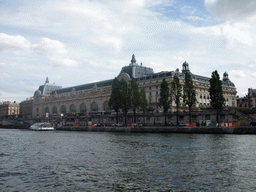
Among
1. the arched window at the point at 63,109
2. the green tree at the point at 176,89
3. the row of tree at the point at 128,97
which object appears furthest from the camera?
the arched window at the point at 63,109

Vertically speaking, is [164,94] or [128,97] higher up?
[164,94]

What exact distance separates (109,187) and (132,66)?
133m

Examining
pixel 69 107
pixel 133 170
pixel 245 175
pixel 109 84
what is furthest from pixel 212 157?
pixel 69 107

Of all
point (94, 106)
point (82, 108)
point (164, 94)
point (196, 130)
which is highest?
point (164, 94)

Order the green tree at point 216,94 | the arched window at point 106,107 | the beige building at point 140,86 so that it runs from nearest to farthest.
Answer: the green tree at point 216,94
the beige building at point 140,86
the arched window at point 106,107

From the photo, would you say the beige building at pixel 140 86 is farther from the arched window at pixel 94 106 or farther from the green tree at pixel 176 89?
the green tree at pixel 176 89

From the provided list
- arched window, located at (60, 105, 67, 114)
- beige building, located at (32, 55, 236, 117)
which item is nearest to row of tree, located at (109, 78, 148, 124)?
beige building, located at (32, 55, 236, 117)

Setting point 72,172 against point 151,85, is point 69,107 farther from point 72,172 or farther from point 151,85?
point 72,172

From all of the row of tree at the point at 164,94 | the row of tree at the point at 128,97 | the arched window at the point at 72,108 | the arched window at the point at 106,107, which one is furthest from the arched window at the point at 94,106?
the row of tree at the point at 128,97

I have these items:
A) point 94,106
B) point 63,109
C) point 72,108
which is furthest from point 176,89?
point 63,109

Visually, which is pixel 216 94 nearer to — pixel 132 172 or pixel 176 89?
pixel 176 89

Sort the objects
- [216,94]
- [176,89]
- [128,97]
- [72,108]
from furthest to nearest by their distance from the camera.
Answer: [72,108] < [128,97] < [176,89] < [216,94]

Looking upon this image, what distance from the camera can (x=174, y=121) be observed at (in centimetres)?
10381

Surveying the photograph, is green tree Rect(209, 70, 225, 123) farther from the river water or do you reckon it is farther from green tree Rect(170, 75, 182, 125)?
the river water
